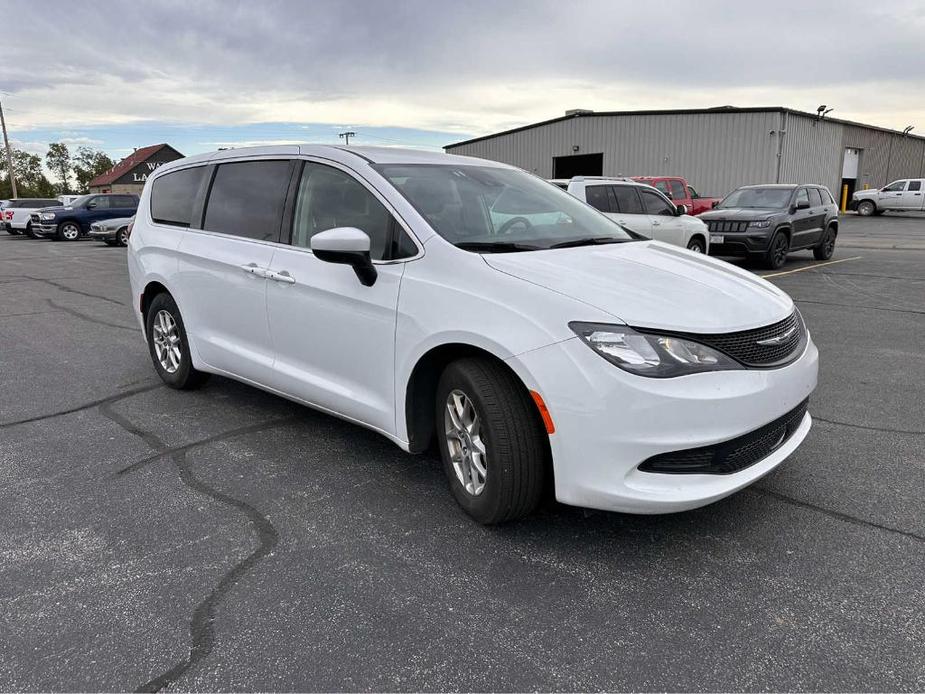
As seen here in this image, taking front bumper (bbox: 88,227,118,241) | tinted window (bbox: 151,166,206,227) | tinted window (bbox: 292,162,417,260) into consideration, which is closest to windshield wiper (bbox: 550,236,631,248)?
tinted window (bbox: 292,162,417,260)

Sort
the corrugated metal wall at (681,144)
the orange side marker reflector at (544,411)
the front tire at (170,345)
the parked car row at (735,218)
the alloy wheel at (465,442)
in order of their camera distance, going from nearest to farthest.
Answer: the orange side marker reflector at (544,411), the alloy wheel at (465,442), the front tire at (170,345), the parked car row at (735,218), the corrugated metal wall at (681,144)

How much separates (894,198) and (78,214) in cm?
3628

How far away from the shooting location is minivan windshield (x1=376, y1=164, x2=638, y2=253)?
346 cm

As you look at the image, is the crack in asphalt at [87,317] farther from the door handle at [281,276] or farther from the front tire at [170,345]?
the door handle at [281,276]

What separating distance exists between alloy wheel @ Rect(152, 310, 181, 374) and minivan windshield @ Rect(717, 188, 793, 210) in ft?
39.9

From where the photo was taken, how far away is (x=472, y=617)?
253 centimetres

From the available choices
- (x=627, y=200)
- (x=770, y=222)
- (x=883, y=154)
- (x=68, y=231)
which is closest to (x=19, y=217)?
(x=68, y=231)

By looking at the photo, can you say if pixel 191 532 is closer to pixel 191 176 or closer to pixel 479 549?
pixel 479 549

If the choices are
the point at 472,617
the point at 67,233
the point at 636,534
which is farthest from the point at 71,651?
the point at 67,233

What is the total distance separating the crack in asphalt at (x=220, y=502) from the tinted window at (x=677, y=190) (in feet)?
57.8

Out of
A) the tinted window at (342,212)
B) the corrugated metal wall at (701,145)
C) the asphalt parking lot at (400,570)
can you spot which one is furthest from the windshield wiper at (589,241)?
the corrugated metal wall at (701,145)

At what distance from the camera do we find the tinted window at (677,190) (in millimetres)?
20000

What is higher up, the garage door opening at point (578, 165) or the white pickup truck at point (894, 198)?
the garage door opening at point (578, 165)

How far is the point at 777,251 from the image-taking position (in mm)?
13398
